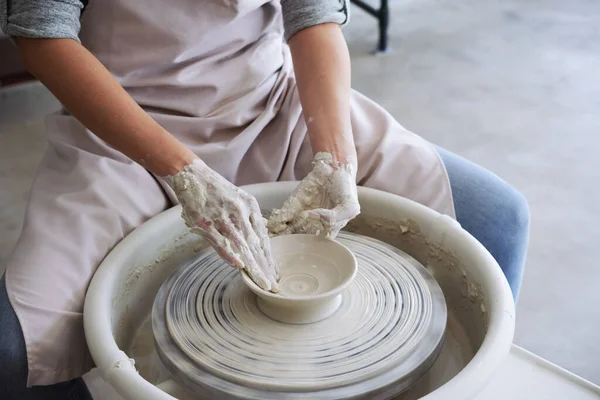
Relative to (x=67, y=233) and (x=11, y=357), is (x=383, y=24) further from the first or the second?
(x=11, y=357)

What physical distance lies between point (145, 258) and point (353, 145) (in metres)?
0.44

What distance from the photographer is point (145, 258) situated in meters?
1.22

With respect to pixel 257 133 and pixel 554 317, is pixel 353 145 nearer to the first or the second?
pixel 257 133

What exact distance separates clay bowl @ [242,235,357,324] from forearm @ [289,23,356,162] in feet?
0.60

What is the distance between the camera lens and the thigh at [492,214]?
132cm

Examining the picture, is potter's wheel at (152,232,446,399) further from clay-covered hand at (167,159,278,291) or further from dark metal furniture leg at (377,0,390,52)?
dark metal furniture leg at (377,0,390,52)

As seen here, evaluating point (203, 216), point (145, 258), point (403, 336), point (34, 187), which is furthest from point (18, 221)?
point (403, 336)

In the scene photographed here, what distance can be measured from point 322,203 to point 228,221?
0.66ft

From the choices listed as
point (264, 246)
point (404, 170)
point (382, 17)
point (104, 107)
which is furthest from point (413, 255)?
point (382, 17)

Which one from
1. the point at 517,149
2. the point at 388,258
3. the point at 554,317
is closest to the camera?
the point at 388,258

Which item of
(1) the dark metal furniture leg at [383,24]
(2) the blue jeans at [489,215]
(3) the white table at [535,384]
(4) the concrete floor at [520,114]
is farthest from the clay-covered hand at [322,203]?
(1) the dark metal furniture leg at [383,24]

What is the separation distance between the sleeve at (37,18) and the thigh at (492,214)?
0.79m

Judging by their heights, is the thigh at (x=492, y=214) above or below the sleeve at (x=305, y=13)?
below

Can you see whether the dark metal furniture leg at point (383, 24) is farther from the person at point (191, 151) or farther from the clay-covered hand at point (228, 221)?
the clay-covered hand at point (228, 221)
